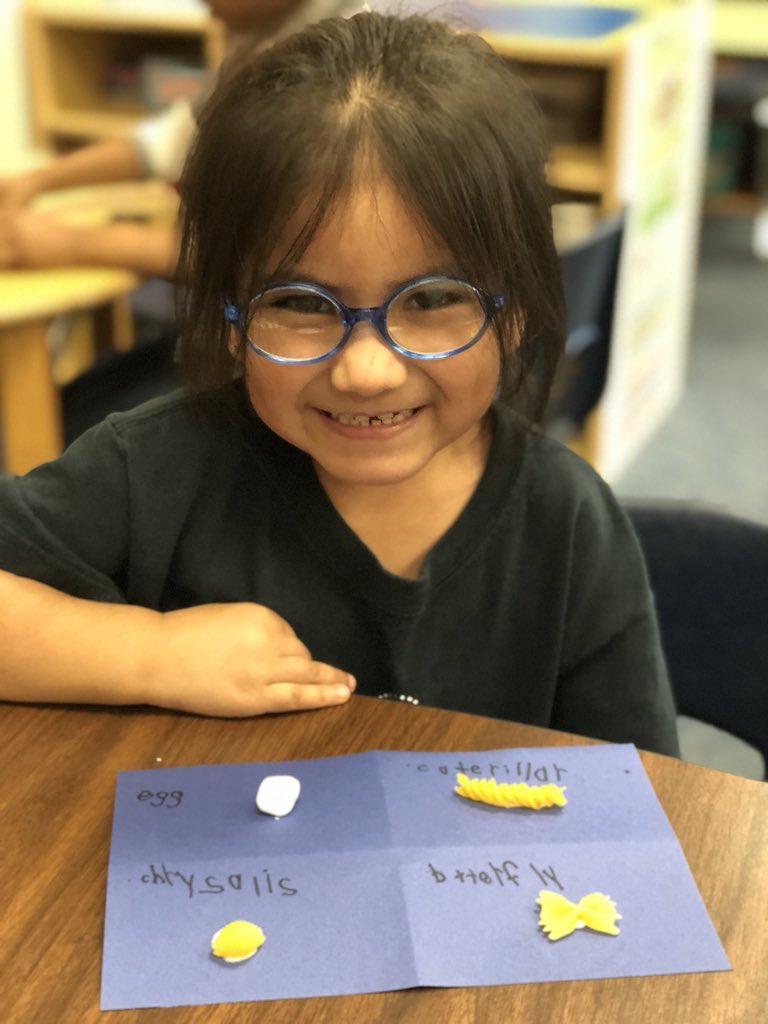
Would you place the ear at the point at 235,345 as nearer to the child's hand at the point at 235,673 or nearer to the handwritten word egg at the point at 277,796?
the child's hand at the point at 235,673

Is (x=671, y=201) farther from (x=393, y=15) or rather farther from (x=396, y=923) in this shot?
(x=396, y=923)

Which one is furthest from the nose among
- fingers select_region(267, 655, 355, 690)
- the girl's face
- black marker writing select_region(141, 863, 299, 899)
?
black marker writing select_region(141, 863, 299, 899)

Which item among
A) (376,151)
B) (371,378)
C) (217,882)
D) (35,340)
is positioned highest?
(376,151)

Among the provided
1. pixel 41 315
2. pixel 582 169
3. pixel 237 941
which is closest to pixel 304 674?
pixel 237 941

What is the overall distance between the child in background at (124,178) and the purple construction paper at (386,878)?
42.7 inches

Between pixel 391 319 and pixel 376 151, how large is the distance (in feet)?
0.33

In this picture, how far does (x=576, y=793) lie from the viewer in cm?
73

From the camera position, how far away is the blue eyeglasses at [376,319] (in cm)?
76

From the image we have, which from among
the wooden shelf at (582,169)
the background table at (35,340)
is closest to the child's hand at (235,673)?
the background table at (35,340)

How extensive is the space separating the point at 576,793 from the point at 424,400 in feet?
0.90

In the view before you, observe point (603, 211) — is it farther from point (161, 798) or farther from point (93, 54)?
point (161, 798)

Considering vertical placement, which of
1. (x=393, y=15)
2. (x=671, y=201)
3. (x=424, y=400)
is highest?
(x=393, y=15)

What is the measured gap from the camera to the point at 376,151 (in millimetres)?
746

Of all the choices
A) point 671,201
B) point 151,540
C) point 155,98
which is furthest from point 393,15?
point 155,98
